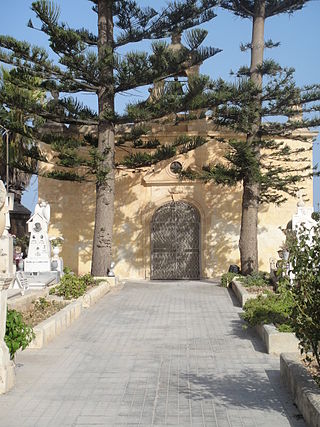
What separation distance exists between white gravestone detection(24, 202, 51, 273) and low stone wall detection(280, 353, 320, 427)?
35.3 ft

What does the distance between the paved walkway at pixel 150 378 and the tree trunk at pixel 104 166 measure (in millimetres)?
6227

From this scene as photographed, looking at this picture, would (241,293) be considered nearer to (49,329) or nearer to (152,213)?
(49,329)

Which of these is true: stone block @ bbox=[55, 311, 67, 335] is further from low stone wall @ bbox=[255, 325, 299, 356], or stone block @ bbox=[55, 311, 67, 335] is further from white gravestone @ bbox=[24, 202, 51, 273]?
white gravestone @ bbox=[24, 202, 51, 273]

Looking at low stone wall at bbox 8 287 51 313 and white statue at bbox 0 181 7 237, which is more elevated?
white statue at bbox 0 181 7 237

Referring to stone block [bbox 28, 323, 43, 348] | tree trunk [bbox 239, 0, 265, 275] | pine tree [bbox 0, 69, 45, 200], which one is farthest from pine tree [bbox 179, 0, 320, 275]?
stone block [bbox 28, 323, 43, 348]

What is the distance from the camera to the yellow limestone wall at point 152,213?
19.3 metres

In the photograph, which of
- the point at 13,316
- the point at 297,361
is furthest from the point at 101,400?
the point at 297,361

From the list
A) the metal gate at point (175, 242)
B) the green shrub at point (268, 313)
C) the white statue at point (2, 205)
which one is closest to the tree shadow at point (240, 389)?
the green shrub at point (268, 313)

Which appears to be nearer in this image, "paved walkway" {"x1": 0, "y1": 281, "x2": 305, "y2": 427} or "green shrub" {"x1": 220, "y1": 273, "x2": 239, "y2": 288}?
"paved walkway" {"x1": 0, "y1": 281, "x2": 305, "y2": 427}

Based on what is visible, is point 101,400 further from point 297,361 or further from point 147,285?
point 147,285

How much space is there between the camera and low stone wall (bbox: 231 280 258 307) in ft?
A: 39.9

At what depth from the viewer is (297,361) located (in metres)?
5.82

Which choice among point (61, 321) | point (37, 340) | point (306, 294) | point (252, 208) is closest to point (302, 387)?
point (306, 294)

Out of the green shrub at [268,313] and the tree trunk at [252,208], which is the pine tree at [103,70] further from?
the green shrub at [268,313]
